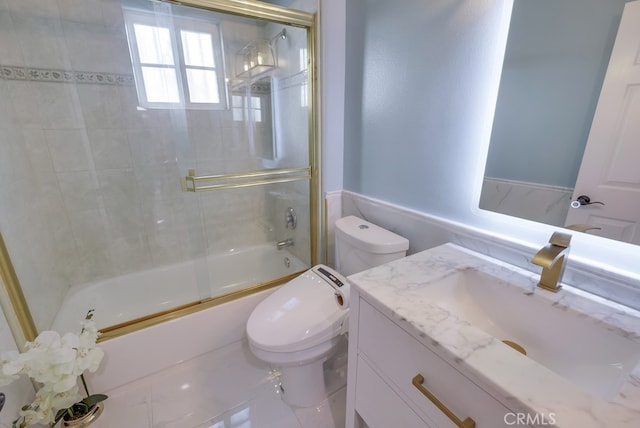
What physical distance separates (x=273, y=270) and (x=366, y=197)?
3.09 feet

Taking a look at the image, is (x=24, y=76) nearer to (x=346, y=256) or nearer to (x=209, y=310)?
(x=209, y=310)

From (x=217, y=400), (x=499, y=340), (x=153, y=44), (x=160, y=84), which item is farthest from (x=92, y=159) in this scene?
(x=499, y=340)

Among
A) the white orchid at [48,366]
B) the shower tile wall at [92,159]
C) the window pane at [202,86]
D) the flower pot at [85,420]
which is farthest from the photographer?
the window pane at [202,86]

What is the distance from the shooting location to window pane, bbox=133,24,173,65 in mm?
A: 1658

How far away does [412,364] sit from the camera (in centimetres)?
67

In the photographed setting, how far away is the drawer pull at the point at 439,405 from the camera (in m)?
0.55

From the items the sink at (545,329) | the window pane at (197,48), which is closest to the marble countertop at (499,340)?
the sink at (545,329)

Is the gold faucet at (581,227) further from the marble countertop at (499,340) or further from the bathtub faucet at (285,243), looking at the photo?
the bathtub faucet at (285,243)

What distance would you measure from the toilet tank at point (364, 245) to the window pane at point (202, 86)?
1312 mm

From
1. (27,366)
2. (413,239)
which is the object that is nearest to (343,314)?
(413,239)

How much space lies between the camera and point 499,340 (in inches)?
25.5

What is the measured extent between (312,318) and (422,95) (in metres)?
1.08

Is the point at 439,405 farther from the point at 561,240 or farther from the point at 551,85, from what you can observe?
the point at 551,85

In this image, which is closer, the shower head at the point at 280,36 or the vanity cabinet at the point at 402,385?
the vanity cabinet at the point at 402,385
